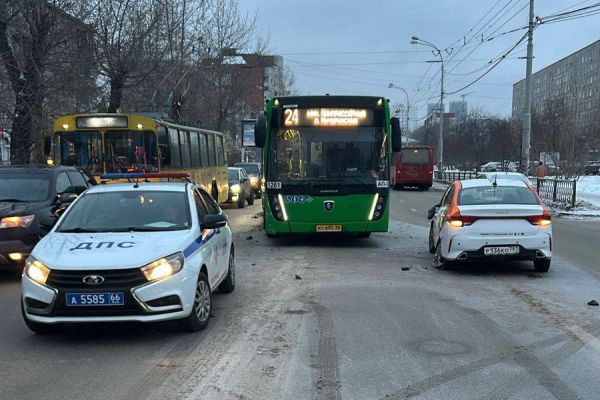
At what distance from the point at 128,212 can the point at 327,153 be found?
6459 mm

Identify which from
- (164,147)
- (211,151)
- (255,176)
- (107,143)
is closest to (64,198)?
(107,143)

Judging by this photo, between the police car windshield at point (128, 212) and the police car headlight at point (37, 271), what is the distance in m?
0.78

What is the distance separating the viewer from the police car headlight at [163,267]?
17.9 feet

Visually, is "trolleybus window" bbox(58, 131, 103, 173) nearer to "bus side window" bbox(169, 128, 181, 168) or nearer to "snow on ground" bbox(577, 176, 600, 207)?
"bus side window" bbox(169, 128, 181, 168)

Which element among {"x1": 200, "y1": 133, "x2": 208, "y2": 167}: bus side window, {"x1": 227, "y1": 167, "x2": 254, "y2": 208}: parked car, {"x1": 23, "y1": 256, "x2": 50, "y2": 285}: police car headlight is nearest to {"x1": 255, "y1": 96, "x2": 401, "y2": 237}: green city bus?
{"x1": 23, "y1": 256, "x2": 50, "y2": 285}: police car headlight

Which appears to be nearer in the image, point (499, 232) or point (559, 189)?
point (499, 232)

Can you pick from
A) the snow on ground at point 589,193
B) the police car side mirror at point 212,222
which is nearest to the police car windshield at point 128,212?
the police car side mirror at point 212,222

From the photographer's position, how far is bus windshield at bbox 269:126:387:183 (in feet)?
40.8

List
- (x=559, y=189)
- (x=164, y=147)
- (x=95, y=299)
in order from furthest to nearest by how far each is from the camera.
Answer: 1. (x=559, y=189)
2. (x=164, y=147)
3. (x=95, y=299)

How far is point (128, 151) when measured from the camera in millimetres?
15195

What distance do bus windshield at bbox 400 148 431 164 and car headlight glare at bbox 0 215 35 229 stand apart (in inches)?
1250

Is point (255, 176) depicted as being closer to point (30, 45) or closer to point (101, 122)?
point (30, 45)

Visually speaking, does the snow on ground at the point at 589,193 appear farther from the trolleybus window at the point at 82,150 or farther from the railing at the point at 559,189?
the trolleybus window at the point at 82,150

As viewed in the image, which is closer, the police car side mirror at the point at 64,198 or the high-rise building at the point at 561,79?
the police car side mirror at the point at 64,198
